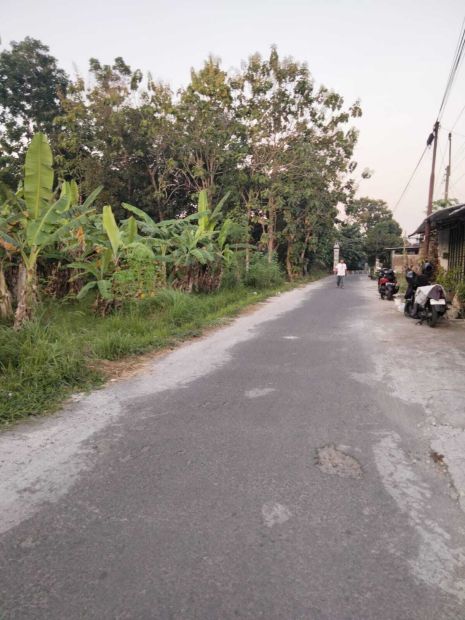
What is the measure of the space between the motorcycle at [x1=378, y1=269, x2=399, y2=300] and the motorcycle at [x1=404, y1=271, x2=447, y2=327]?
489cm

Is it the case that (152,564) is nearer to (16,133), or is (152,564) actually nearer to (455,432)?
(455,432)

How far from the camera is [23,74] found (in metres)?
25.8

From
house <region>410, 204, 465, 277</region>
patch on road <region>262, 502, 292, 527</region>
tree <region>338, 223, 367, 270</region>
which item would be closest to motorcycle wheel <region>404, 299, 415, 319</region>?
house <region>410, 204, 465, 277</region>

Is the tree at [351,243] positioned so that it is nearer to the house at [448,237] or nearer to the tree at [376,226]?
the tree at [376,226]

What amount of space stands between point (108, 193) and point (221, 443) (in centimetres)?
2029

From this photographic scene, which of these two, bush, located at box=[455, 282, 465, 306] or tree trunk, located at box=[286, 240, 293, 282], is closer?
bush, located at box=[455, 282, 465, 306]

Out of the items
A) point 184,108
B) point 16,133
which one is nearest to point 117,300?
point 184,108

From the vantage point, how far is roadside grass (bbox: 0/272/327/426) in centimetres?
400

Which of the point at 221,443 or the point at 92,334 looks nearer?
the point at 221,443

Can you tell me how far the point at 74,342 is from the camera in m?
5.17

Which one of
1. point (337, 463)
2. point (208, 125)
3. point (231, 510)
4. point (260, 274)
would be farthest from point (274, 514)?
point (208, 125)

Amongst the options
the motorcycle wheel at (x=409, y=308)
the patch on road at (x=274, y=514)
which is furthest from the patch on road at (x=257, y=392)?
the motorcycle wheel at (x=409, y=308)

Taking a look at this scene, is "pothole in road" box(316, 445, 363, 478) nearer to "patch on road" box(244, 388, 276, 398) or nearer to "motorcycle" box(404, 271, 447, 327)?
"patch on road" box(244, 388, 276, 398)

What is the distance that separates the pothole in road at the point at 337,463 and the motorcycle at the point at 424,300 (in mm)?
6513
